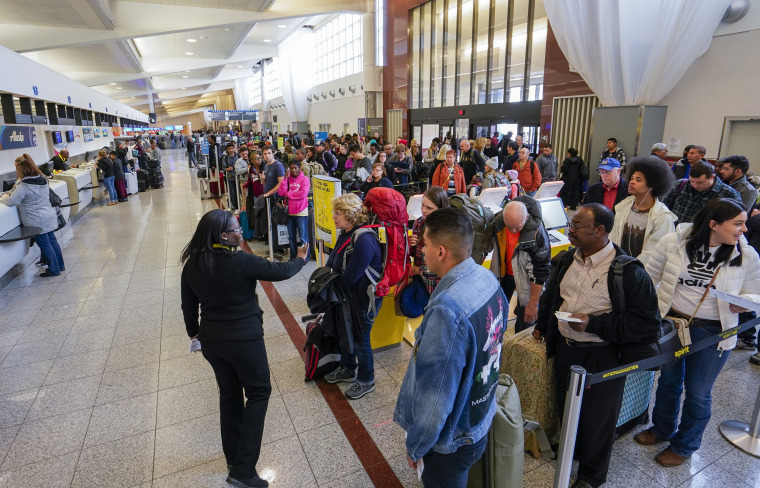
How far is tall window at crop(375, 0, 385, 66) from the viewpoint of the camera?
21.1 meters

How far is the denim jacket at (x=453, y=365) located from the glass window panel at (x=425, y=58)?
1878 cm

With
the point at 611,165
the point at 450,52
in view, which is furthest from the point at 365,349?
the point at 450,52

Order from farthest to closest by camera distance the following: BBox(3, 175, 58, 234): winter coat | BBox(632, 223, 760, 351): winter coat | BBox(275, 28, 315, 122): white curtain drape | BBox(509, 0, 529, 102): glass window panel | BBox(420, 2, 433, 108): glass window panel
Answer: BBox(275, 28, 315, 122): white curtain drape → BBox(420, 2, 433, 108): glass window panel → BBox(509, 0, 529, 102): glass window panel → BBox(3, 175, 58, 234): winter coat → BBox(632, 223, 760, 351): winter coat

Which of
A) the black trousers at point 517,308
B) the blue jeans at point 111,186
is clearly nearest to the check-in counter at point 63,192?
the blue jeans at point 111,186

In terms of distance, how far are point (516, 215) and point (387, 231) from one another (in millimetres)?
963

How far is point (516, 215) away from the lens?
3.16 m

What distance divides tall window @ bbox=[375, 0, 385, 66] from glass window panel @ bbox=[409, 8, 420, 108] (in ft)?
7.48

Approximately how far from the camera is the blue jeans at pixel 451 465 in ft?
5.68

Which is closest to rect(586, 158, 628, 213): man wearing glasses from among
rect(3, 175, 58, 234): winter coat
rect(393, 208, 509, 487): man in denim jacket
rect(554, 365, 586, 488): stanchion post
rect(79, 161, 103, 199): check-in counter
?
rect(554, 365, 586, 488): stanchion post

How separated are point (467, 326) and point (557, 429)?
6.20ft

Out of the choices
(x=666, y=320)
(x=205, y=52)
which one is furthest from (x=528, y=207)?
(x=205, y=52)

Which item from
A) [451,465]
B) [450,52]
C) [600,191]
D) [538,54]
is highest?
[450,52]

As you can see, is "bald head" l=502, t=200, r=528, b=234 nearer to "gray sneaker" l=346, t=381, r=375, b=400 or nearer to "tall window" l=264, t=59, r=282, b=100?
"gray sneaker" l=346, t=381, r=375, b=400

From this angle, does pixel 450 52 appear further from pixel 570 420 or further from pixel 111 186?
pixel 570 420
